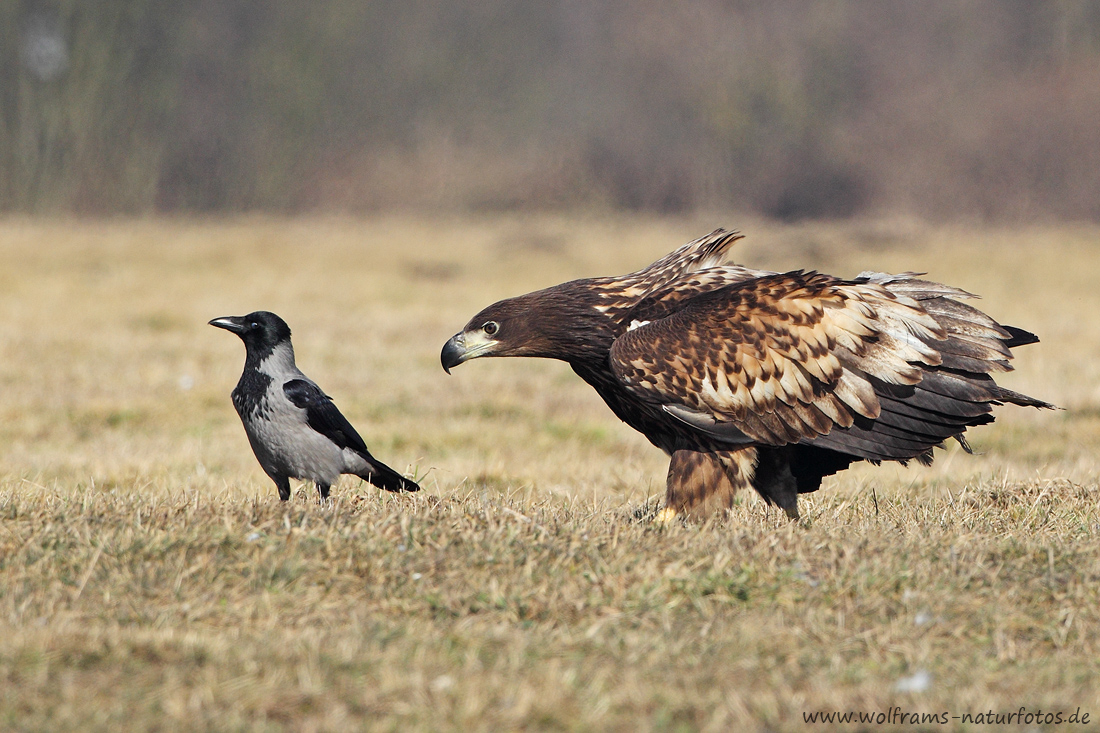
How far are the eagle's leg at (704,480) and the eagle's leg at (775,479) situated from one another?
0.16m

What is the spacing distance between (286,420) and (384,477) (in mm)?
591

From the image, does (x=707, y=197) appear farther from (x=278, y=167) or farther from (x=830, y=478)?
(x=830, y=478)

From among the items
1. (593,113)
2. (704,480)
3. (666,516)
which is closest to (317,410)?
(666,516)

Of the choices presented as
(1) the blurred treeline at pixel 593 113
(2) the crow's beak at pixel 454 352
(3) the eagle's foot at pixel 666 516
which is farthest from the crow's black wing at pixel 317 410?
(1) the blurred treeline at pixel 593 113

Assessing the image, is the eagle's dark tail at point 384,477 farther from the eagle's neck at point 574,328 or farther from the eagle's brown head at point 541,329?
the eagle's neck at point 574,328

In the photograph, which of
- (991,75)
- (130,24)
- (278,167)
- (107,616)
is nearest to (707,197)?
(991,75)

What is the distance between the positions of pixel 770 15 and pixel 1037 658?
29069 millimetres

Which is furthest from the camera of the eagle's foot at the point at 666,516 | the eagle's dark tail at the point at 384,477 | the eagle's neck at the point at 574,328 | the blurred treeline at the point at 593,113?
the blurred treeline at the point at 593,113

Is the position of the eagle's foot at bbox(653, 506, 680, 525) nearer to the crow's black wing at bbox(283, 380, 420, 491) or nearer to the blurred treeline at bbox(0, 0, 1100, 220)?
the crow's black wing at bbox(283, 380, 420, 491)

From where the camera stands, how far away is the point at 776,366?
5387 millimetres

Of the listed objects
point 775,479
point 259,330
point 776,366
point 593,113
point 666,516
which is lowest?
point 666,516

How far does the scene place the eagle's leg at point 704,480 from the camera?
5301 mm

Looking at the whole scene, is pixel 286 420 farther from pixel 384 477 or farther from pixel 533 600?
pixel 533 600

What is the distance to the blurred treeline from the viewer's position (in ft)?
91.2
